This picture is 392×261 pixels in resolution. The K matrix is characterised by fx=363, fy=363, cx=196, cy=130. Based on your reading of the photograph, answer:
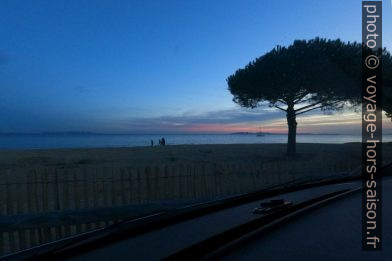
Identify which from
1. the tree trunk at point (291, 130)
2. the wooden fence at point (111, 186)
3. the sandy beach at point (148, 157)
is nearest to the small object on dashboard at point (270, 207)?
the wooden fence at point (111, 186)

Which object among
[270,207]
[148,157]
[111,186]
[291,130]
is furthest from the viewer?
[291,130]

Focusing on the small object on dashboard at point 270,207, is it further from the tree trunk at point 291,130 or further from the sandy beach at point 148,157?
the tree trunk at point 291,130

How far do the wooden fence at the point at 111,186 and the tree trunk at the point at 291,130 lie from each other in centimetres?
1412

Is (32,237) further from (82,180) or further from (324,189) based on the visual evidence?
(324,189)

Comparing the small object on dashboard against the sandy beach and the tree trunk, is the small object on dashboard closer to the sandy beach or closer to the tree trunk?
the sandy beach

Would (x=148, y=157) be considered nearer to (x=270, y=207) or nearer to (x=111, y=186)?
(x=111, y=186)

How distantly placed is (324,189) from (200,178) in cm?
415

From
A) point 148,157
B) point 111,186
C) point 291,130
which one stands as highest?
point 291,130

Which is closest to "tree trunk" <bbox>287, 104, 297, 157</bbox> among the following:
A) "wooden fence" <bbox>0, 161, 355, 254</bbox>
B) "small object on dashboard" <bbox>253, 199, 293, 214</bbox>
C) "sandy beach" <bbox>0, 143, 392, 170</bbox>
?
"sandy beach" <bbox>0, 143, 392, 170</bbox>

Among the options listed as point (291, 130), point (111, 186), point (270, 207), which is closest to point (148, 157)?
point (291, 130)

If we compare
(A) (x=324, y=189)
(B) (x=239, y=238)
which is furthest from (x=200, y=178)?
(B) (x=239, y=238)

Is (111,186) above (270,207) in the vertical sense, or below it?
below

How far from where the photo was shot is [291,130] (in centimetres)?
2295

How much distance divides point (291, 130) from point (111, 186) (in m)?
17.9
